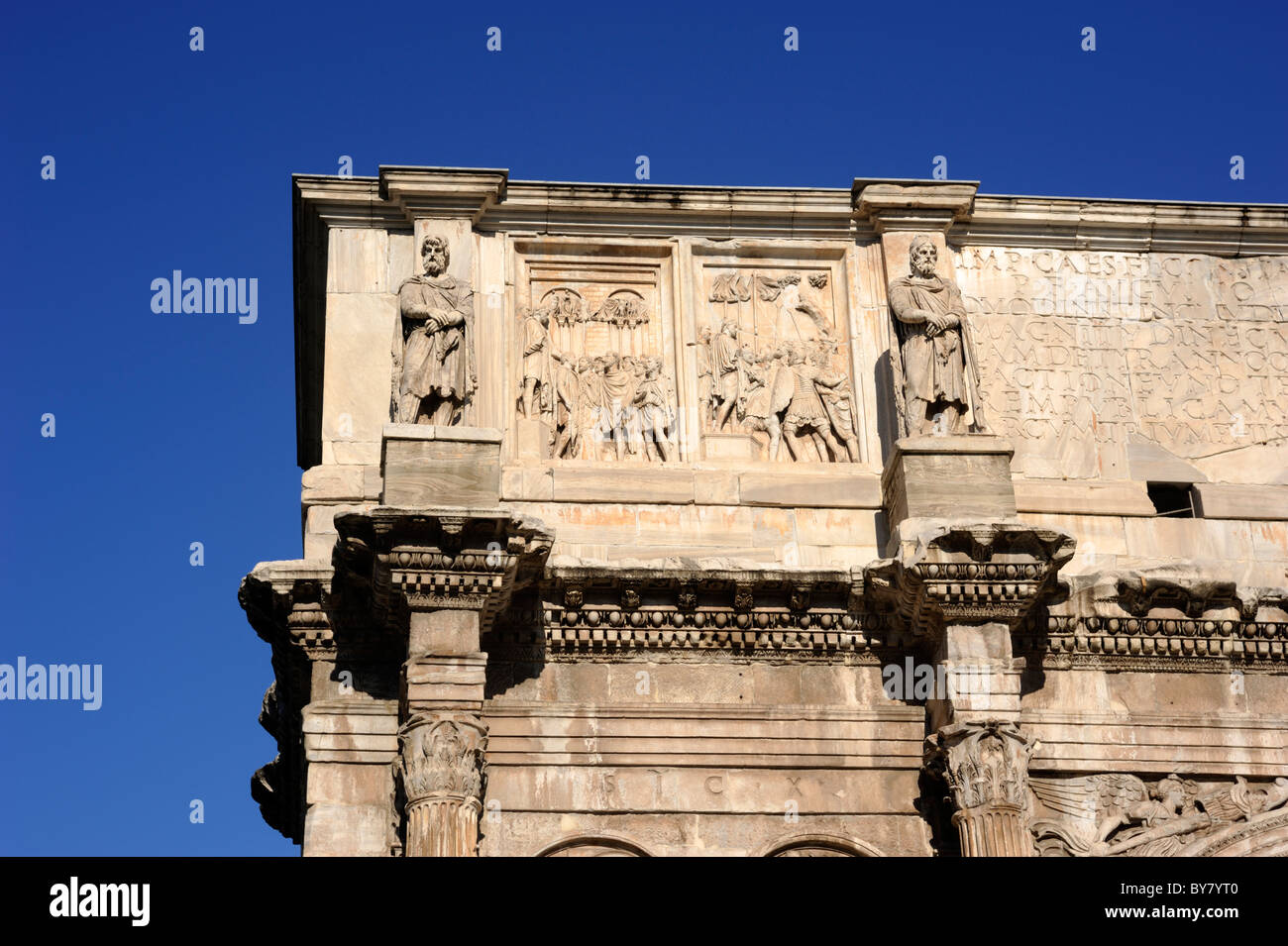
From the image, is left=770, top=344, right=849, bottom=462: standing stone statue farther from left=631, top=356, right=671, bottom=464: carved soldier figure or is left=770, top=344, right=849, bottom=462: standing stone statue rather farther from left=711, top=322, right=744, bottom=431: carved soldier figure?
left=631, top=356, right=671, bottom=464: carved soldier figure

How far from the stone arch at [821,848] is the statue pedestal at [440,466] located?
330 cm

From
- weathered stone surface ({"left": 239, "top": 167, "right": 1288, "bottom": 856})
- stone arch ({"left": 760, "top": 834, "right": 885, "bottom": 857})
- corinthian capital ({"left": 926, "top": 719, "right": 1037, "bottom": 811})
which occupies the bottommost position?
stone arch ({"left": 760, "top": 834, "right": 885, "bottom": 857})

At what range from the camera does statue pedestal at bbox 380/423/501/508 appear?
55.0 feet

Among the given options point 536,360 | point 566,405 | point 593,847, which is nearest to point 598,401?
point 566,405

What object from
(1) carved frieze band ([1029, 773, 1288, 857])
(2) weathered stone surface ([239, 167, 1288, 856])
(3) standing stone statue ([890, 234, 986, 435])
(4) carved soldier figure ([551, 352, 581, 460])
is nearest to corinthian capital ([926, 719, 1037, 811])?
(2) weathered stone surface ([239, 167, 1288, 856])

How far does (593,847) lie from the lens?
54.2 ft

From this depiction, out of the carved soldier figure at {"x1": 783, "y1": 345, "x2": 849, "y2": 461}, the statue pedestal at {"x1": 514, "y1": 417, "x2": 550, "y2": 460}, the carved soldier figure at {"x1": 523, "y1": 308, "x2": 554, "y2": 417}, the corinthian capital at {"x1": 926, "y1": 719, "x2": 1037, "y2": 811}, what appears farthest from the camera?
the carved soldier figure at {"x1": 783, "y1": 345, "x2": 849, "y2": 461}

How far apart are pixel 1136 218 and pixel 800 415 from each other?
361 cm

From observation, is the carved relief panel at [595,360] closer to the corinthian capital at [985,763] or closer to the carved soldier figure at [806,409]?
the carved soldier figure at [806,409]

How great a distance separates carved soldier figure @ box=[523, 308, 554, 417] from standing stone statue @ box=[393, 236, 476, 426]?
2.86ft

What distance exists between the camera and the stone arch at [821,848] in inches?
656
